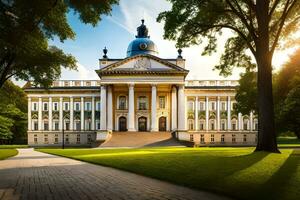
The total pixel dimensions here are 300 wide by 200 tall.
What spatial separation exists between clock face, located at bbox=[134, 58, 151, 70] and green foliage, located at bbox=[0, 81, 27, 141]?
19.2 m

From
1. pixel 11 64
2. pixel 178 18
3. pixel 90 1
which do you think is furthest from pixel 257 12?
pixel 11 64

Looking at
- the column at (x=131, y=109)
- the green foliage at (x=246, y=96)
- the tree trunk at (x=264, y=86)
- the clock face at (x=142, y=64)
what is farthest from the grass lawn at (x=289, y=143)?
the tree trunk at (x=264, y=86)

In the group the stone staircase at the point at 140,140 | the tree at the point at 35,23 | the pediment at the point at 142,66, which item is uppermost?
the pediment at the point at 142,66

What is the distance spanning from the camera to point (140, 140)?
58344 millimetres

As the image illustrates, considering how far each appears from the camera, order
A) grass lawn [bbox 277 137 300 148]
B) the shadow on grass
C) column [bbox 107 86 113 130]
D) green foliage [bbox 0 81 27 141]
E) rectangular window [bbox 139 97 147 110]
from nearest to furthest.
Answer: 1. the shadow on grass
2. green foliage [bbox 0 81 27 141]
3. grass lawn [bbox 277 137 300 148]
4. column [bbox 107 86 113 130]
5. rectangular window [bbox 139 97 147 110]

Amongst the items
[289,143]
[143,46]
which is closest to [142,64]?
[143,46]

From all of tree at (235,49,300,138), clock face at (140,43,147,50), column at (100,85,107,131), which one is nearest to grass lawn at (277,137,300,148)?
tree at (235,49,300,138)

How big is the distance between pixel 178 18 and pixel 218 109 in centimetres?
5958

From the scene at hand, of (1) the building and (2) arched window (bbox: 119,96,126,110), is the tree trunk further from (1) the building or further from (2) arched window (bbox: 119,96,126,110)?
(1) the building

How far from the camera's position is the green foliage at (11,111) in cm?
3306

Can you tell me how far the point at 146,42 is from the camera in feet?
263

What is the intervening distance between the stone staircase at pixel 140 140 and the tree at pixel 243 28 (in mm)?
30924

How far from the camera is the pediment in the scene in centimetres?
6612

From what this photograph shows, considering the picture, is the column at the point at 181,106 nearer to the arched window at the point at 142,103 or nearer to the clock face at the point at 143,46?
Result: the arched window at the point at 142,103
